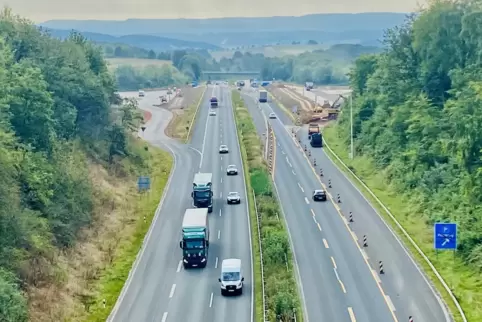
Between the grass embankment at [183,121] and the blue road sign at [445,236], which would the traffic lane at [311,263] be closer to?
the blue road sign at [445,236]

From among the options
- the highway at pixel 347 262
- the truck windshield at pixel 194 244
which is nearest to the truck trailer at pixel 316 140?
the highway at pixel 347 262

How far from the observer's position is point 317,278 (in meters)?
51.9

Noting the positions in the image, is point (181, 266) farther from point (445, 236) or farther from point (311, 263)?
point (445, 236)

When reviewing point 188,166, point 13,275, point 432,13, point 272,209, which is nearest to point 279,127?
point 188,166

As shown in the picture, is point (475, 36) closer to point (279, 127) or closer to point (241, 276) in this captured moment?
point (241, 276)

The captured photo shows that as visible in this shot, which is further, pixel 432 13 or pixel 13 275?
pixel 432 13

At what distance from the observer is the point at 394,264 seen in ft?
178

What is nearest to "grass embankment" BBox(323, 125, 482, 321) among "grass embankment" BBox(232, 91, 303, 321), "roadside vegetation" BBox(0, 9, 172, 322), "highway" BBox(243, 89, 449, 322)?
"highway" BBox(243, 89, 449, 322)

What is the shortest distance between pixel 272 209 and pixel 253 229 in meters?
4.80

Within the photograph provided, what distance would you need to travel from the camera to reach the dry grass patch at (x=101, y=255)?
46.3 metres

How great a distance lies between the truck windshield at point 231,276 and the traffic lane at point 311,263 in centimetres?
→ 495

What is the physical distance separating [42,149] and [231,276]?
24.1 metres

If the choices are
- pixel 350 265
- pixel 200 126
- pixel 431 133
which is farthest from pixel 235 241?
pixel 200 126

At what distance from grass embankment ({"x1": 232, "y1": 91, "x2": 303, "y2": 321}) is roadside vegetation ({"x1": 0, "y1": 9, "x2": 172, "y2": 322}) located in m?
10.8
